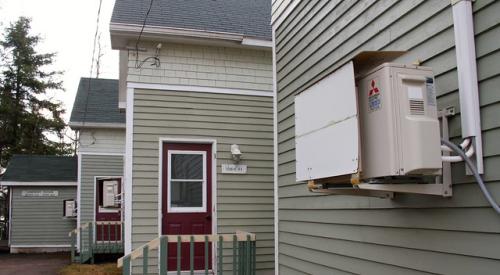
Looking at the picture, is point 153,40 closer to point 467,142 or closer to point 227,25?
point 227,25

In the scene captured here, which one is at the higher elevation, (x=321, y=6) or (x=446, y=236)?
(x=321, y=6)

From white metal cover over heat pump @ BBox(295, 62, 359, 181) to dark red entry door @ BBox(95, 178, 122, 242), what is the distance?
7415 millimetres

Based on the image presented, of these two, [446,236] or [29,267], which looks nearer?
[446,236]

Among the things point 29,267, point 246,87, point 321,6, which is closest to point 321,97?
point 321,6

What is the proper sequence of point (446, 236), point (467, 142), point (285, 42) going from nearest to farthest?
point (467, 142) → point (446, 236) → point (285, 42)

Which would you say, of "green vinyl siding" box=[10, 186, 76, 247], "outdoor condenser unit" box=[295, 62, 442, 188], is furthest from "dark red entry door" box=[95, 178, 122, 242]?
"outdoor condenser unit" box=[295, 62, 442, 188]

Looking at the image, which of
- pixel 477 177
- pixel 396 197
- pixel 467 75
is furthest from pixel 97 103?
pixel 477 177

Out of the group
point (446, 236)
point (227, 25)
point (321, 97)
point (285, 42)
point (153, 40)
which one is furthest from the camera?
point (227, 25)

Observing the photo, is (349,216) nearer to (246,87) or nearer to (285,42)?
(285,42)

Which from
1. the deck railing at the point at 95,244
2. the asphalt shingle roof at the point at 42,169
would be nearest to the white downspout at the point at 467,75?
the deck railing at the point at 95,244

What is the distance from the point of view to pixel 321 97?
10.9 feet

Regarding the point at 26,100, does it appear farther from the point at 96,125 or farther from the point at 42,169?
the point at 96,125

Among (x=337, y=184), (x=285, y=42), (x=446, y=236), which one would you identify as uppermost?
(x=285, y=42)

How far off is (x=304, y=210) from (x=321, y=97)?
1999 mm
